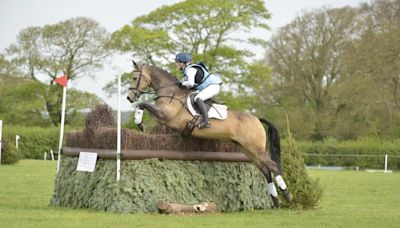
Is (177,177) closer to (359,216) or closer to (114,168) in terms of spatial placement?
(114,168)

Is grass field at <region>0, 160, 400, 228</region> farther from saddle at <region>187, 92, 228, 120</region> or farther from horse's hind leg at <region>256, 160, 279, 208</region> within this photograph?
saddle at <region>187, 92, 228, 120</region>

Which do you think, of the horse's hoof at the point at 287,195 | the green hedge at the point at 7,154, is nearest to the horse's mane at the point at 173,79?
the horse's hoof at the point at 287,195

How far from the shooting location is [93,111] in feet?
40.5

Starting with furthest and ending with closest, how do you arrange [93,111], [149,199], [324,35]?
[324,35] < [93,111] < [149,199]

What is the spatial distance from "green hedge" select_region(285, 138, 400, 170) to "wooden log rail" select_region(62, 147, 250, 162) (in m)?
29.5

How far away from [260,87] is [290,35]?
3.84m

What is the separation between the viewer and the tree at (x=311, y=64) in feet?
148

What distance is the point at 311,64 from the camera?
4572cm

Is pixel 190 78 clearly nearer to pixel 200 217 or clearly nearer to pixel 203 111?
pixel 203 111

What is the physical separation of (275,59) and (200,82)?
3695 cm

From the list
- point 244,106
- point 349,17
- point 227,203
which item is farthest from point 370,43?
point 227,203

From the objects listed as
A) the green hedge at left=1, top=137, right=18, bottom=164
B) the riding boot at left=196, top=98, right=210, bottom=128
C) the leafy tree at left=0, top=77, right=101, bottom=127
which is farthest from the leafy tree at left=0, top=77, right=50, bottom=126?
the riding boot at left=196, top=98, right=210, bottom=128

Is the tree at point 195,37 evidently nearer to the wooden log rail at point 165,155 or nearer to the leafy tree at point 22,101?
the leafy tree at point 22,101

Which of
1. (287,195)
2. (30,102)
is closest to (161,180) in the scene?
(287,195)
